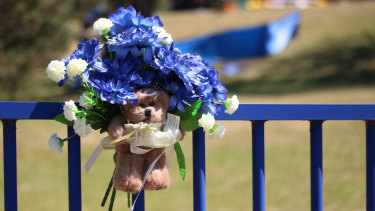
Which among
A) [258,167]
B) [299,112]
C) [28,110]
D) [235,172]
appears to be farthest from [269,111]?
[235,172]

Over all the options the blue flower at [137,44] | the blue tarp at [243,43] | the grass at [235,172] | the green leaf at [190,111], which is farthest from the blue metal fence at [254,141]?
the blue tarp at [243,43]

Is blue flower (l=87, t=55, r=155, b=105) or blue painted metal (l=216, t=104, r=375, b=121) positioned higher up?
blue flower (l=87, t=55, r=155, b=105)

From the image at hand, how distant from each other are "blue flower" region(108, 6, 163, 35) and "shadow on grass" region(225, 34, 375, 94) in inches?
485

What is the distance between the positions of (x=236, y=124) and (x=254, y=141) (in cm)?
769

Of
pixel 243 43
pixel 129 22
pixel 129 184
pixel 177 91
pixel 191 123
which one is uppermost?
pixel 243 43

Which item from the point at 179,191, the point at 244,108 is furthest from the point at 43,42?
the point at 244,108

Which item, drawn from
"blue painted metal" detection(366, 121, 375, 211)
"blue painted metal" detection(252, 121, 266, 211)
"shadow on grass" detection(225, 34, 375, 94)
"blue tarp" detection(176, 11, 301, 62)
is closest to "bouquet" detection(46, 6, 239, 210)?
"blue painted metal" detection(252, 121, 266, 211)

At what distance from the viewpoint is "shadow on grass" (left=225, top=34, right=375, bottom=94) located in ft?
48.7

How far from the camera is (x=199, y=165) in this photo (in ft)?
7.03

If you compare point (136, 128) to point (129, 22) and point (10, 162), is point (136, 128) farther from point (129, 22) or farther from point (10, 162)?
point (10, 162)

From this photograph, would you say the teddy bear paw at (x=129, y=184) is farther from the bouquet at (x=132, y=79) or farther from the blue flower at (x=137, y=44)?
the blue flower at (x=137, y=44)

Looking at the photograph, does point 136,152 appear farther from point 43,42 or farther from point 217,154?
point 43,42

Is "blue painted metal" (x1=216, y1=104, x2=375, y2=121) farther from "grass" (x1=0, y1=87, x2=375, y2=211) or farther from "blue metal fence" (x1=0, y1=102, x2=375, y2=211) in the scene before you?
"grass" (x1=0, y1=87, x2=375, y2=211)

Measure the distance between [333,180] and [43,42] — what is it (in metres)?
7.72
